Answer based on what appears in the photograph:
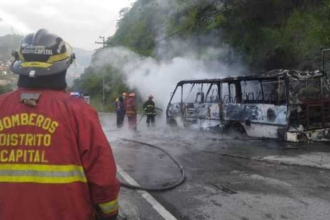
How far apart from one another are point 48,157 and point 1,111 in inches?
13.4

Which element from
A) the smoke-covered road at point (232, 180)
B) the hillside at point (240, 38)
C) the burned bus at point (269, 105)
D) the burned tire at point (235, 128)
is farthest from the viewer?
the hillside at point (240, 38)

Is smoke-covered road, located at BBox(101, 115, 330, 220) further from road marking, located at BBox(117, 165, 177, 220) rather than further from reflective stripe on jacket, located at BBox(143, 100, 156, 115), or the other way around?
reflective stripe on jacket, located at BBox(143, 100, 156, 115)

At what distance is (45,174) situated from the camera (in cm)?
205

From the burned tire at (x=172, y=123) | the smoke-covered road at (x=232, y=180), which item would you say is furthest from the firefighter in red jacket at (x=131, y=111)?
the smoke-covered road at (x=232, y=180)

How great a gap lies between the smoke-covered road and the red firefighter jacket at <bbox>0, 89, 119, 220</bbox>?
3264 mm

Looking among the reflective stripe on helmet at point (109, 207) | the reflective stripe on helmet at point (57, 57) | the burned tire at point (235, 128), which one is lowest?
the burned tire at point (235, 128)

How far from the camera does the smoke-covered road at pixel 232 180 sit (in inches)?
213

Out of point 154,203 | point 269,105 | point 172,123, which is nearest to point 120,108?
point 172,123

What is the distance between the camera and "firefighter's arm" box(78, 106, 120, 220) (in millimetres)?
2066

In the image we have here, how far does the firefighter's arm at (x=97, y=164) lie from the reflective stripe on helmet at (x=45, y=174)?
5 centimetres

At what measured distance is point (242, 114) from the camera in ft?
43.0

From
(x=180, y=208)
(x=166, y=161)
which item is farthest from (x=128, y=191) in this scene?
(x=166, y=161)

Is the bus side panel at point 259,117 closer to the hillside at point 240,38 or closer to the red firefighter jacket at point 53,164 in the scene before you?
the hillside at point 240,38

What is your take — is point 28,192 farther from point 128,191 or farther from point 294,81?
point 294,81
